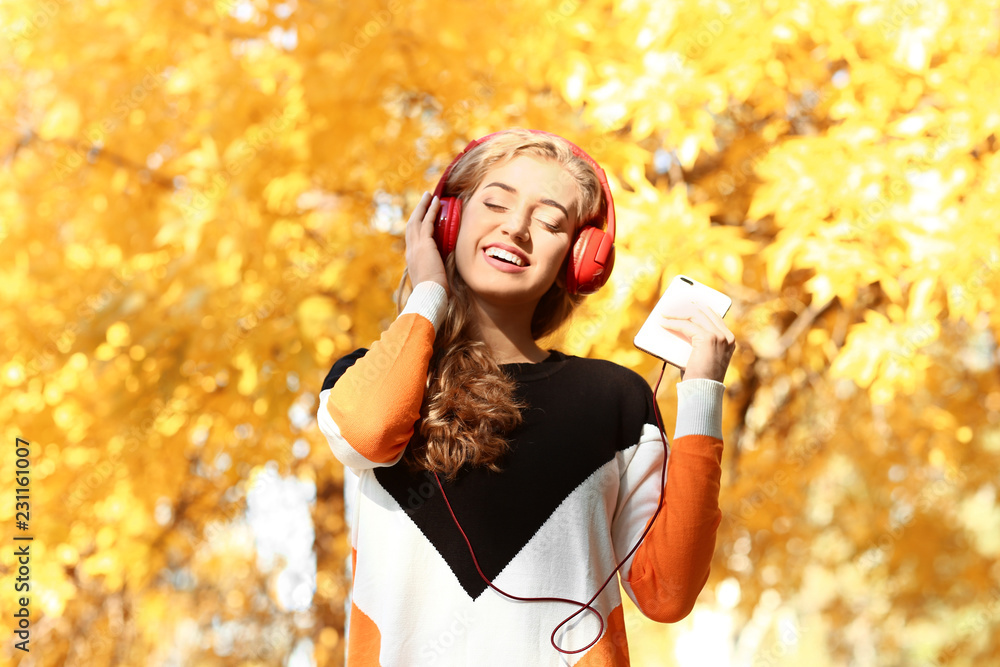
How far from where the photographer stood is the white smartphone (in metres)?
1.32

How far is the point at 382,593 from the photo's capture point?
121cm

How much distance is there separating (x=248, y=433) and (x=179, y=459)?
0.80 feet

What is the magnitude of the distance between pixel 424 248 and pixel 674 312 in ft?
1.42

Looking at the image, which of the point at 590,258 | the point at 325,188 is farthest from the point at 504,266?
the point at 325,188

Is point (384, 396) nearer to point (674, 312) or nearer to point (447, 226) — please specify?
point (447, 226)

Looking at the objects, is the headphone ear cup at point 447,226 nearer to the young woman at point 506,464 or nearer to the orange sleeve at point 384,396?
the young woman at point 506,464

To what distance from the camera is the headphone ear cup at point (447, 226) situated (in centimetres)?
140

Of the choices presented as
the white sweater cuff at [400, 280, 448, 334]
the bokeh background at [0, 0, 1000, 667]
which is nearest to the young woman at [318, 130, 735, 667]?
the white sweater cuff at [400, 280, 448, 334]

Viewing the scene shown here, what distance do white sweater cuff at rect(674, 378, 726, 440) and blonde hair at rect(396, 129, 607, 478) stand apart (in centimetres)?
26

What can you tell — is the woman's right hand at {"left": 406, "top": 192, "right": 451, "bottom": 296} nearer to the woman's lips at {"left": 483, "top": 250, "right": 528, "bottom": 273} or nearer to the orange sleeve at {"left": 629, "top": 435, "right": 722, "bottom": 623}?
the woman's lips at {"left": 483, "top": 250, "right": 528, "bottom": 273}

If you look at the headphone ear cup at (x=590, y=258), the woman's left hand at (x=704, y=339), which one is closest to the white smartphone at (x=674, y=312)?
the woman's left hand at (x=704, y=339)

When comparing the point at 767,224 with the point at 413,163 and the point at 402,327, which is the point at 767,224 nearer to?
the point at 413,163

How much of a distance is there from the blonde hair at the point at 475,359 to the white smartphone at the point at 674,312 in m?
0.21

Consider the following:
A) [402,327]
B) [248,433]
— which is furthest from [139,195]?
[402,327]
